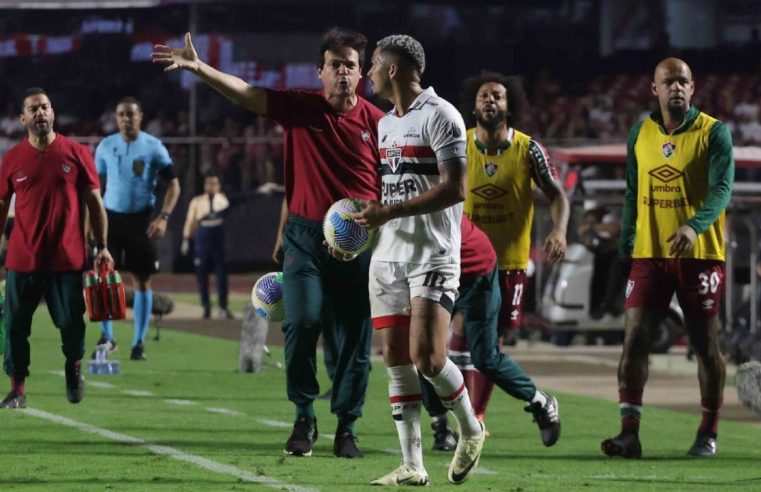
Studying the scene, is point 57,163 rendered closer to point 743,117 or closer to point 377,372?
point 377,372

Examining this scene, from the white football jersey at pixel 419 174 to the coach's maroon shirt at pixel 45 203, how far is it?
432 centimetres

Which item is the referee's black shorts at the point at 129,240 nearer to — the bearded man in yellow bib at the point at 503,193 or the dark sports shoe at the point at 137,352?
the dark sports shoe at the point at 137,352

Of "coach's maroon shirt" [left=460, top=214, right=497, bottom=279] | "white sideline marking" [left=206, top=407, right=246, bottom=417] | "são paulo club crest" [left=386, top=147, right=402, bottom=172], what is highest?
"são paulo club crest" [left=386, top=147, right=402, bottom=172]

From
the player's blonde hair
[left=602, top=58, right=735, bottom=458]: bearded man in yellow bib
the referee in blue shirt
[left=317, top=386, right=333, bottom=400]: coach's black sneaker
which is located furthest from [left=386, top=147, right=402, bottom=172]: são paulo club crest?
the referee in blue shirt

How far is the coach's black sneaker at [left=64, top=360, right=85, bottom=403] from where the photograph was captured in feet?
45.1

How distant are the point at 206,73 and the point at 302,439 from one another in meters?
2.42

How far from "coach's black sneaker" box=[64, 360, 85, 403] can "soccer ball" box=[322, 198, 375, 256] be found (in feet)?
15.1

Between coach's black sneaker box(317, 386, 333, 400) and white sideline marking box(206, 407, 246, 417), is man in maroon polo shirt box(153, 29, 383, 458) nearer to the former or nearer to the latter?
white sideline marking box(206, 407, 246, 417)

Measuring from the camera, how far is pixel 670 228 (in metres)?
11.2

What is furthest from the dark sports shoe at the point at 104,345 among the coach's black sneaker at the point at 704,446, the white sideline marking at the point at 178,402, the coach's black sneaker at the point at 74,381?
the coach's black sneaker at the point at 704,446

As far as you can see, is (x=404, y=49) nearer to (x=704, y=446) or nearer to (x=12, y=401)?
(x=704, y=446)

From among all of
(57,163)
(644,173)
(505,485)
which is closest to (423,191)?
(505,485)

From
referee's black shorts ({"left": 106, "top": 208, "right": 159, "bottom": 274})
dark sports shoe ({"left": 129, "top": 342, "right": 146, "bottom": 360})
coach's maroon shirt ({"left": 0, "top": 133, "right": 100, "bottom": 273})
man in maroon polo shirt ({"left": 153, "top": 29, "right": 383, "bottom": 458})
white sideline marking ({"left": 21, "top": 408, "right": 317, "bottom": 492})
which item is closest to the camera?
white sideline marking ({"left": 21, "top": 408, "right": 317, "bottom": 492})

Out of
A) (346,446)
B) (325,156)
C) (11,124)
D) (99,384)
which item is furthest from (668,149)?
(11,124)
